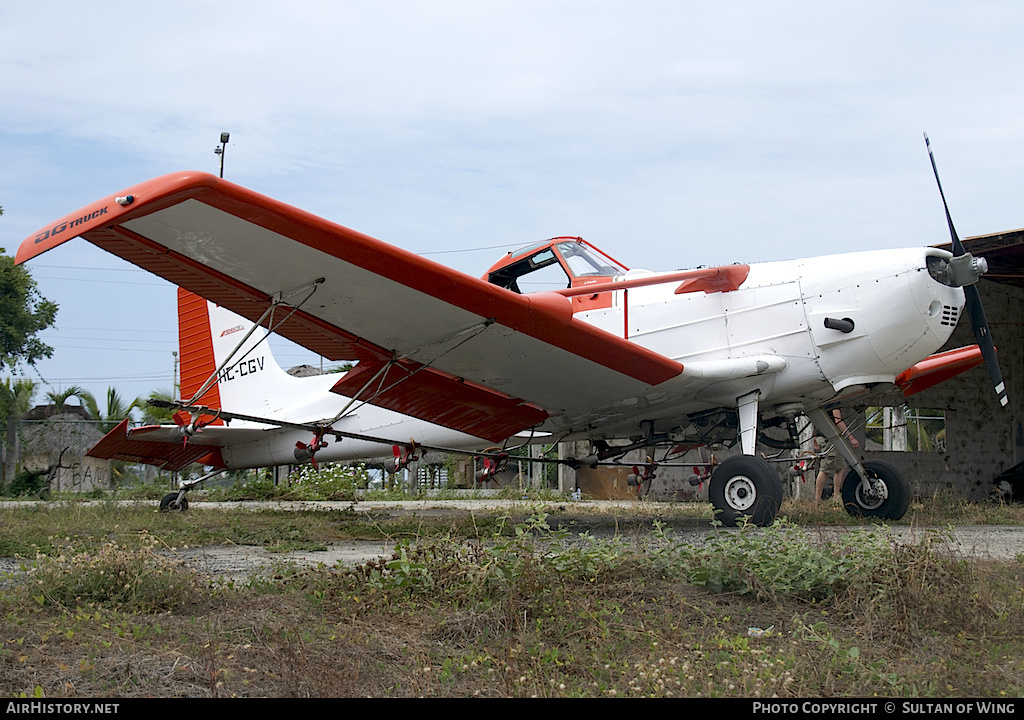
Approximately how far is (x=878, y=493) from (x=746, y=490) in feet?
7.65

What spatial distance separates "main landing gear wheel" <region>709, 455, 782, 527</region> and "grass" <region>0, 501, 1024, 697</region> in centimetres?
246

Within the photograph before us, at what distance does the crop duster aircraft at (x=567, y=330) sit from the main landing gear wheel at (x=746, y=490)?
0.7 inches

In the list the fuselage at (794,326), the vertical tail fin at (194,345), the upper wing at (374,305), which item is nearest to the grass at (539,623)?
the upper wing at (374,305)

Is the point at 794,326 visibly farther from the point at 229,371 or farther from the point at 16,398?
the point at 16,398

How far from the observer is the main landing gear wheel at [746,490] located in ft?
23.8

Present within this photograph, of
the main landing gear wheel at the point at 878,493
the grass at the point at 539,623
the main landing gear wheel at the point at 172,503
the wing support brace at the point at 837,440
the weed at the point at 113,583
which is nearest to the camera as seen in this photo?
the grass at the point at 539,623

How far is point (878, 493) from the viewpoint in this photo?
8.89 metres

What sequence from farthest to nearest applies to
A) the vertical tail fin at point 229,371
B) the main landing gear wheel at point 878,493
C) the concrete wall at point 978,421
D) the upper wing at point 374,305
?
1. the concrete wall at point 978,421
2. the vertical tail fin at point 229,371
3. the main landing gear wheel at point 878,493
4. the upper wing at point 374,305

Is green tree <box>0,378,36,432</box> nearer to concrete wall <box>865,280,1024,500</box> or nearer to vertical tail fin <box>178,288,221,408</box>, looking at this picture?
vertical tail fin <box>178,288,221,408</box>

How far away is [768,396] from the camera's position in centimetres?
810

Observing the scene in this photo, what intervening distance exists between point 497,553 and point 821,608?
159 centimetres

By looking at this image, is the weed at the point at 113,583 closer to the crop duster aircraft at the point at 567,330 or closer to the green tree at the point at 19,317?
the crop duster aircraft at the point at 567,330

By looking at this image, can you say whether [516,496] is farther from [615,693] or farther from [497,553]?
[615,693]

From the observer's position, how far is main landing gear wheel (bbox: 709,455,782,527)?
7266 mm
